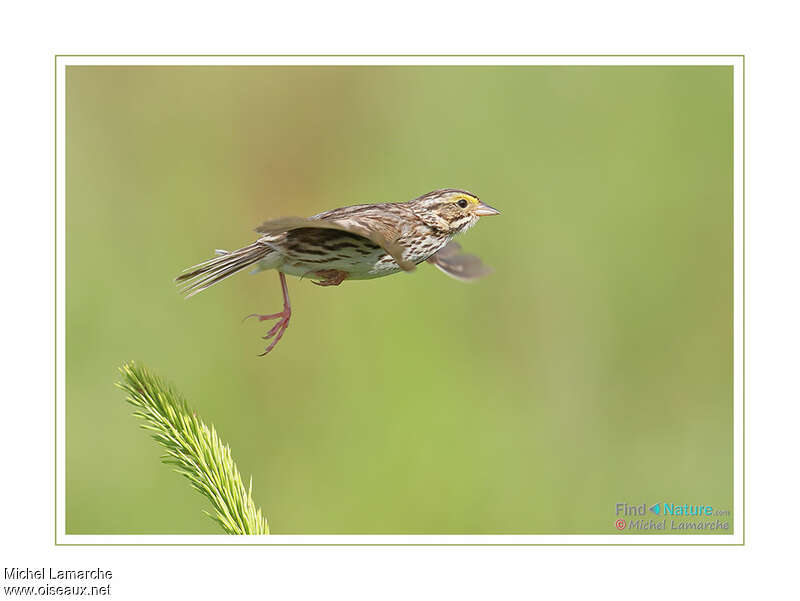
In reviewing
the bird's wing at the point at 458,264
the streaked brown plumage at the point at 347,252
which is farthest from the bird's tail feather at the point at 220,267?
the bird's wing at the point at 458,264

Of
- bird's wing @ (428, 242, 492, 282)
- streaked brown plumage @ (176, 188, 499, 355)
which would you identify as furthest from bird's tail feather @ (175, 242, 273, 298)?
bird's wing @ (428, 242, 492, 282)

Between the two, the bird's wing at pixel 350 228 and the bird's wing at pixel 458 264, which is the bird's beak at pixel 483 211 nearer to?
the bird's wing at pixel 458 264

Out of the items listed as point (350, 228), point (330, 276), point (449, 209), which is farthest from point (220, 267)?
point (449, 209)

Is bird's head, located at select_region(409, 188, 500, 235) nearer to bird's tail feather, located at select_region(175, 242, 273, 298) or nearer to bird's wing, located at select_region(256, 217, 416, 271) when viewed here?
bird's wing, located at select_region(256, 217, 416, 271)

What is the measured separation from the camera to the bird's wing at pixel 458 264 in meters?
3.67

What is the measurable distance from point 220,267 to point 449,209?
1308 millimetres

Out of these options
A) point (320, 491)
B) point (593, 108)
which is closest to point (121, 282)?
point (320, 491)

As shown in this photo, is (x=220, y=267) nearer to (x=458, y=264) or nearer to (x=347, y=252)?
(x=347, y=252)

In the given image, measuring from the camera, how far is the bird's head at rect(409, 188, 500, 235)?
421 cm

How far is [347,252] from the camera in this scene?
3.69m

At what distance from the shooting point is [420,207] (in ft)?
13.9
